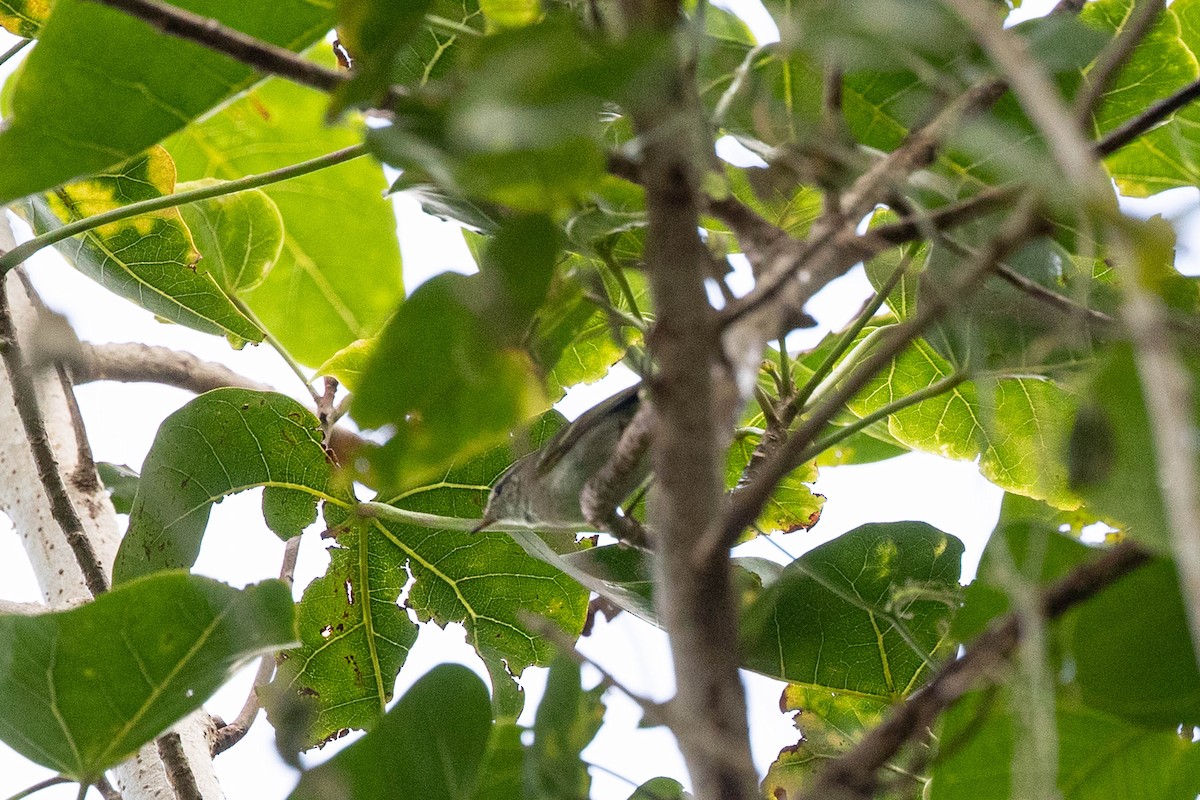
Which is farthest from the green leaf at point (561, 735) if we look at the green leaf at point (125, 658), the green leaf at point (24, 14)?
the green leaf at point (24, 14)

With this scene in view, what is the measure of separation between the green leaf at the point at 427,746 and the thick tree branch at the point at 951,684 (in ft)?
0.78

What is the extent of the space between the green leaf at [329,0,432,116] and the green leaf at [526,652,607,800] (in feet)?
0.75

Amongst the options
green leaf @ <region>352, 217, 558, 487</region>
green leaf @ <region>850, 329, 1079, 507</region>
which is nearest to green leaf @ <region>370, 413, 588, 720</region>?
green leaf @ <region>850, 329, 1079, 507</region>

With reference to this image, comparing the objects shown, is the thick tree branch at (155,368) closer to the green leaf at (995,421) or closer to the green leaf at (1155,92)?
the green leaf at (995,421)

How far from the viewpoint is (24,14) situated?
0.85 m

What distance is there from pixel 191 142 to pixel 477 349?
1.24 metres

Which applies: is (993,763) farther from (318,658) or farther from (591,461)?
(318,658)

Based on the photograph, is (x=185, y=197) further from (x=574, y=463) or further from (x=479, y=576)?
(x=479, y=576)

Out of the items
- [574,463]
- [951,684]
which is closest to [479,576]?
[574,463]

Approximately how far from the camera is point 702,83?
1.70ft

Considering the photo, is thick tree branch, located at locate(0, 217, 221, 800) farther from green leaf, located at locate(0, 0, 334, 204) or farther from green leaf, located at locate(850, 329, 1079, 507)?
green leaf, located at locate(850, 329, 1079, 507)

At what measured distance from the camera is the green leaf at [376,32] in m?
0.35

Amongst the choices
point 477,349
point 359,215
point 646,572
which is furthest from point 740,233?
point 359,215

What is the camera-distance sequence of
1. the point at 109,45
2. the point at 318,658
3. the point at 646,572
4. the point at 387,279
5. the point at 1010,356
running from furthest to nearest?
the point at 387,279, the point at 318,658, the point at 646,572, the point at 1010,356, the point at 109,45
